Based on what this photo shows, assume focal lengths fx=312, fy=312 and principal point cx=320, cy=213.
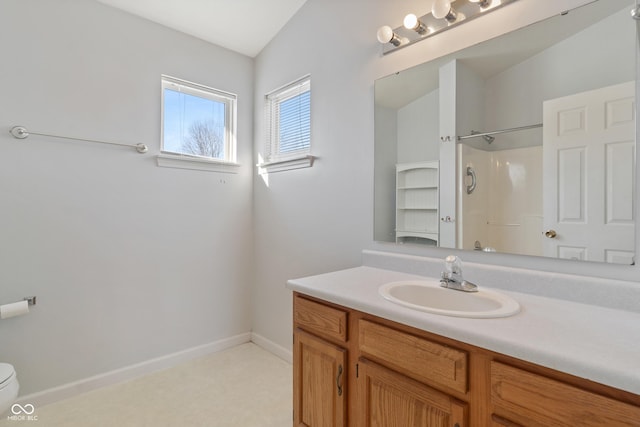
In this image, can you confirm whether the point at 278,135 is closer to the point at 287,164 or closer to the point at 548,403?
the point at 287,164

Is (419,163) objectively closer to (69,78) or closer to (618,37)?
(618,37)

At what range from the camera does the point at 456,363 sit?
0.93 meters

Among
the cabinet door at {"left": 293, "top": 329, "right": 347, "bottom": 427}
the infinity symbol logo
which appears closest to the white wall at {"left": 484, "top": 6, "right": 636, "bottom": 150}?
the cabinet door at {"left": 293, "top": 329, "right": 347, "bottom": 427}

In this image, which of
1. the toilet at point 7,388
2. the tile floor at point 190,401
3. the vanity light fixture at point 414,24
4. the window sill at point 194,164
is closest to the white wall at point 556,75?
the vanity light fixture at point 414,24

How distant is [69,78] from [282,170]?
149 centimetres

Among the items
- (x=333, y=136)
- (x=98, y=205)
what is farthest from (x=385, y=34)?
(x=98, y=205)

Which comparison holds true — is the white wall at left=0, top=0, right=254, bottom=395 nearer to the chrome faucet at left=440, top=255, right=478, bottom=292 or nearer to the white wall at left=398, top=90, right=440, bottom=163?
the white wall at left=398, top=90, right=440, bottom=163

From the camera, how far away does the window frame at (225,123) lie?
2.39 m

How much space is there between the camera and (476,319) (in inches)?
38.3

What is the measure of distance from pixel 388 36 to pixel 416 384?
1659mm

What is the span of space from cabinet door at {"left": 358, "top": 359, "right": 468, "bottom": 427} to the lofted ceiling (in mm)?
2430

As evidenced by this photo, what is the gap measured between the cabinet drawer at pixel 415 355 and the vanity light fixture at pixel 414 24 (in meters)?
1.45

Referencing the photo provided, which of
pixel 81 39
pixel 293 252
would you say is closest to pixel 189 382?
pixel 293 252

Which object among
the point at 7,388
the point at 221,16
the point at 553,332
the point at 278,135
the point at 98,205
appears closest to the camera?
the point at 553,332
